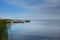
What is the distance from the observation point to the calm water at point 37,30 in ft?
6.93

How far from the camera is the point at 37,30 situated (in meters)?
2.16

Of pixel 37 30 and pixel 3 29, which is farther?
pixel 37 30

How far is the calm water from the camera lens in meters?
2.11

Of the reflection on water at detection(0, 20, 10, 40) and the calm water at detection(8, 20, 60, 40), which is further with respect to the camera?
the calm water at detection(8, 20, 60, 40)

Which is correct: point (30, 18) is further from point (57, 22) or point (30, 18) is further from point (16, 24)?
point (57, 22)

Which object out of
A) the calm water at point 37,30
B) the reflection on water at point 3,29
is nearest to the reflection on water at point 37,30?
the calm water at point 37,30

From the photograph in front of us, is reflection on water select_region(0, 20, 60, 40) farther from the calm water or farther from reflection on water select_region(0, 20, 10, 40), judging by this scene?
reflection on water select_region(0, 20, 10, 40)

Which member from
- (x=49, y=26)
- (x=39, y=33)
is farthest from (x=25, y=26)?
(x=49, y=26)

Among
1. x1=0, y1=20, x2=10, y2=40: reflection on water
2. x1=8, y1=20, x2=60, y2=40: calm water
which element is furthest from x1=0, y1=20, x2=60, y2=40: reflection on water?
x1=0, y1=20, x2=10, y2=40: reflection on water

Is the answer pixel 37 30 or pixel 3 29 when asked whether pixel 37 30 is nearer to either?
pixel 37 30

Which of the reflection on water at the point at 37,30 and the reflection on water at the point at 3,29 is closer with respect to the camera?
the reflection on water at the point at 3,29

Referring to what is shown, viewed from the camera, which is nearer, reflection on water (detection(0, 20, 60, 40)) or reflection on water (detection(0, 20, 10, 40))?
reflection on water (detection(0, 20, 10, 40))

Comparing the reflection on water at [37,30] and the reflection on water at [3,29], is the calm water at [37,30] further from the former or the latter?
the reflection on water at [3,29]

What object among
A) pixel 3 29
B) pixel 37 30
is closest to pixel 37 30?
pixel 37 30
